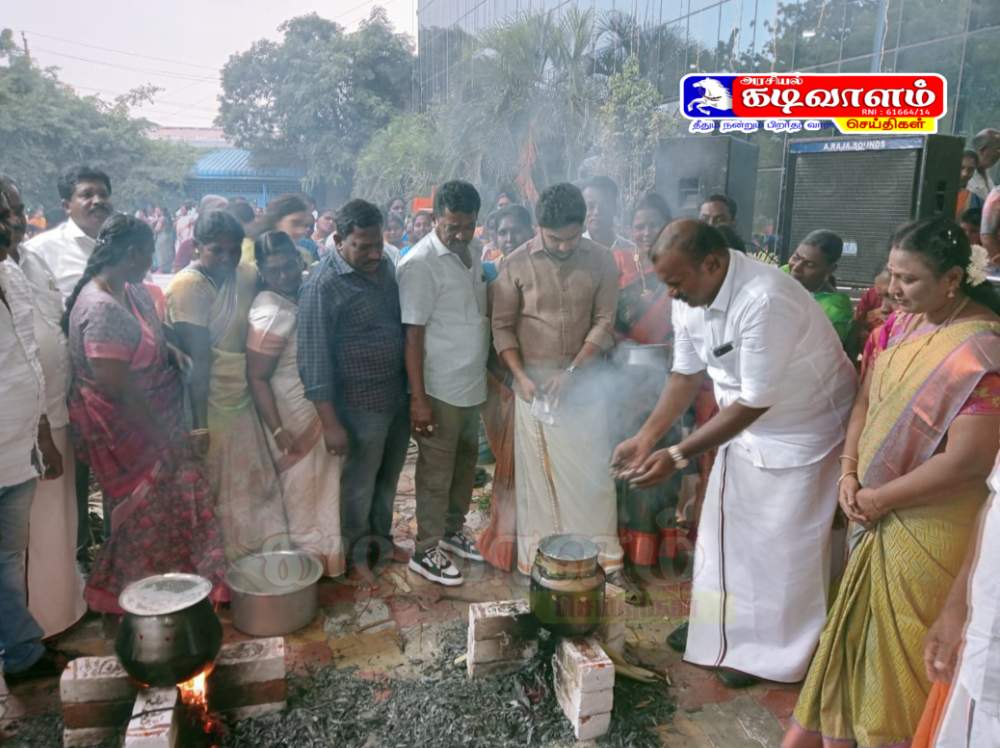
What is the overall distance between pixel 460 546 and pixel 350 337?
1.46 m

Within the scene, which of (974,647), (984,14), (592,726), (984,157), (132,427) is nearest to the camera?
(974,647)

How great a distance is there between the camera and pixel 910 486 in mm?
2441

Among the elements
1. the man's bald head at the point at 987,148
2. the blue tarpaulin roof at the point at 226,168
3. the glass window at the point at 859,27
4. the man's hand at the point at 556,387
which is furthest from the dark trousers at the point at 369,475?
the blue tarpaulin roof at the point at 226,168

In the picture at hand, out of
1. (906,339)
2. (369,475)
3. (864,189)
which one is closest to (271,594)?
(369,475)

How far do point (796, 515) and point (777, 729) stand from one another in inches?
32.9

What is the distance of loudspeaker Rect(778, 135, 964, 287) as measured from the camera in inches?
208

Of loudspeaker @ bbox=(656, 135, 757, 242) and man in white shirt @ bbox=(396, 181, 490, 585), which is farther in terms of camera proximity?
loudspeaker @ bbox=(656, 135, 757, 242)

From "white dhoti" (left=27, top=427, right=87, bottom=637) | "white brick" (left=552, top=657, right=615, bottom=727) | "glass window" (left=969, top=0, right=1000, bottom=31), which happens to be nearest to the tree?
"glass window" (left=969, top=0, right=1000, bottom=31)

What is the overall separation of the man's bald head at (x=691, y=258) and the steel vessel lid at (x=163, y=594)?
210 cm

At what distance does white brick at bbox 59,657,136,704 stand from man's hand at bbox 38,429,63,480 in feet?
2.75

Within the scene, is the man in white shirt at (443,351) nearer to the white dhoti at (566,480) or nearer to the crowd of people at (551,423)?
the crowd of people at (551,423)

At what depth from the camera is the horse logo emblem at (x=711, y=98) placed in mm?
11992

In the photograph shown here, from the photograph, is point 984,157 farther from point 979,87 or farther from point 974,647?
point 974,647

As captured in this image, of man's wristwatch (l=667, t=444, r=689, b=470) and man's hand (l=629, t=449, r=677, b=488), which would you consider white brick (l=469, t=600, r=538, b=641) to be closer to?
man's hand (l=629, t=449, r=677, b=488)
